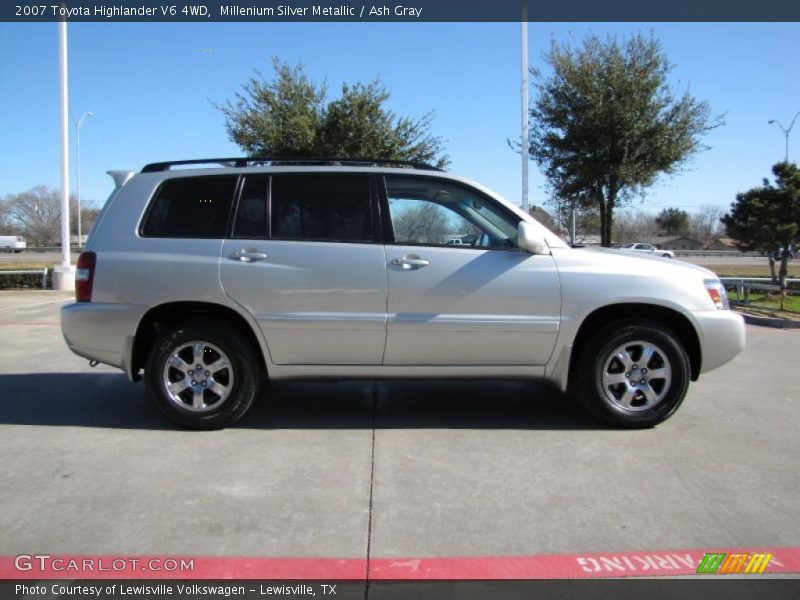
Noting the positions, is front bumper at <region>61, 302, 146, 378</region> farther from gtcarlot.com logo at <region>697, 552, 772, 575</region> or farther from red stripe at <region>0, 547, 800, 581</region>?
gtcarlot.com logo at <region>697, 552, 772, 575</region>

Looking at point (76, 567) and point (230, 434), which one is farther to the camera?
point (230, 434)

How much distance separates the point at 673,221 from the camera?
9381cm

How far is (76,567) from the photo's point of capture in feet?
10.1

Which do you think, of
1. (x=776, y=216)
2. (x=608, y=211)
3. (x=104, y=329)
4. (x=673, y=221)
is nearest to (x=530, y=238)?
(x=104, y=329)

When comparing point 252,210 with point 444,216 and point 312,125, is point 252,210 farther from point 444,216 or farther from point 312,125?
point 312,125

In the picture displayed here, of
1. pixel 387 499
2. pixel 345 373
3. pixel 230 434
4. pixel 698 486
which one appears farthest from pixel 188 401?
pixel 698 486

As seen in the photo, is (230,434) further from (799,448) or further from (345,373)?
(799,448)

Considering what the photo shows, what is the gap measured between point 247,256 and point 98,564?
237cm

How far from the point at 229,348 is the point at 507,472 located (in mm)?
2166

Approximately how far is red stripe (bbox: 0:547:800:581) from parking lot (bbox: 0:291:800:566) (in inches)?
2.6

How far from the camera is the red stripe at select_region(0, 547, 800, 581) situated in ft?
9.90

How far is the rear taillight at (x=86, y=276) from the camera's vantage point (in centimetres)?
496

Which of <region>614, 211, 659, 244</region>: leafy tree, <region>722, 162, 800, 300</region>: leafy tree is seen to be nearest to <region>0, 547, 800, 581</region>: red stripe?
<region>722, 162, 800, 300</region>: leafy tree
